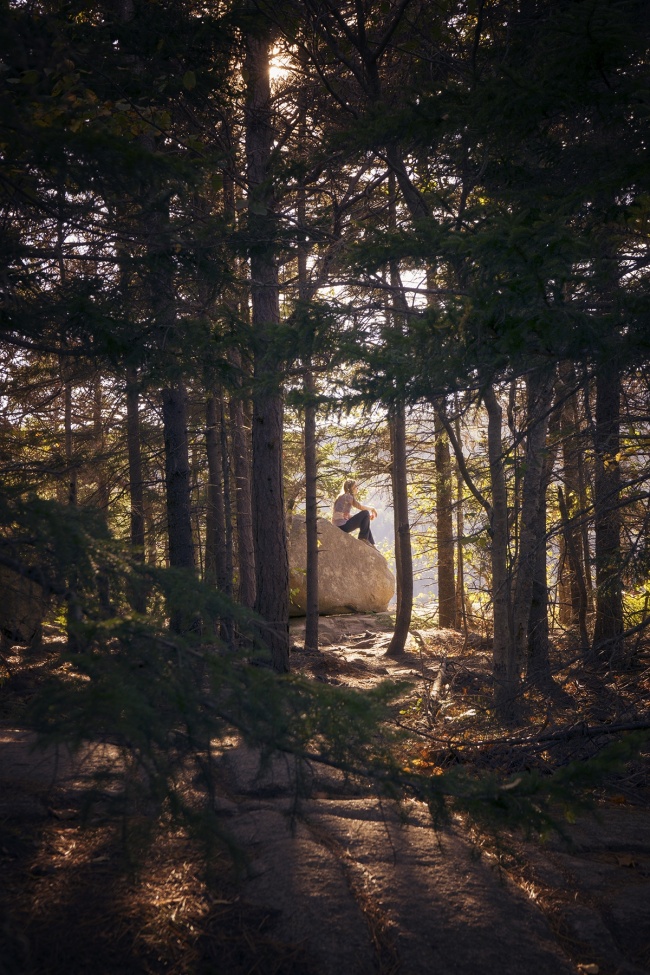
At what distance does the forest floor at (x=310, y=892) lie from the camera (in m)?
2.65

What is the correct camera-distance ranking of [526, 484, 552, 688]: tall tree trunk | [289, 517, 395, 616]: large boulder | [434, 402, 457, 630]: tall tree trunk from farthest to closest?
[289, 517, 395, 616]: large boulder
[434, 402, 457, 630]: tall tree trunk
[526, 484, 552, 688]: tall tree trunk

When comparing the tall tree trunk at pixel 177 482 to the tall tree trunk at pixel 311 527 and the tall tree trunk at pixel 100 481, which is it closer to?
the tall tree trunk at pixel 100 481

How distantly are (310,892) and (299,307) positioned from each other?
4663 millimetres

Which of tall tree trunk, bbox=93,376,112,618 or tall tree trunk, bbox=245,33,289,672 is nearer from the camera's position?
tall tree trunk, bbox=93,376,112,618

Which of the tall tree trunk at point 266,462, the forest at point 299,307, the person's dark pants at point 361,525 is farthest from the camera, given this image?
the person's dark pants at point 361,525

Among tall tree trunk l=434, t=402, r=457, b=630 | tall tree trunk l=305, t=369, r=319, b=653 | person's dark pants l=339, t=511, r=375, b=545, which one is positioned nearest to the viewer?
tall tree trunk l=305, t=369, r=319, b=653

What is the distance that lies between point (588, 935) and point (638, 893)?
1.88 ft

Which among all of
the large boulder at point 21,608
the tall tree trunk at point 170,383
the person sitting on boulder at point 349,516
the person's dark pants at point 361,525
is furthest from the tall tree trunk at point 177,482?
the person's dark pants at point 361,525

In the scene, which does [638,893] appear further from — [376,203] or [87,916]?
[376,203]

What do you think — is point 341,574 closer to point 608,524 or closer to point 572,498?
point 572,498

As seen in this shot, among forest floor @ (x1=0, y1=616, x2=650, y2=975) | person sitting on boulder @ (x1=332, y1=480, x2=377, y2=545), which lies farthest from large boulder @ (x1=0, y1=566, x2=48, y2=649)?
person sitting on boulder @ (x1=332, y1=480, x2=377, y2=545)

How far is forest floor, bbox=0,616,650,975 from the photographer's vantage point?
8.70 ft

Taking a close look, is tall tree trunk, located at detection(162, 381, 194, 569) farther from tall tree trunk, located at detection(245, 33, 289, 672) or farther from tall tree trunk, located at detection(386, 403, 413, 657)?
tall tree trunk, located at detection(386, 403, 413, 657)

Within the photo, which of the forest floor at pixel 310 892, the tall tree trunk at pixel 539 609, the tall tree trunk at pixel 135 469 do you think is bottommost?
the forest floor at pixel 310 892
